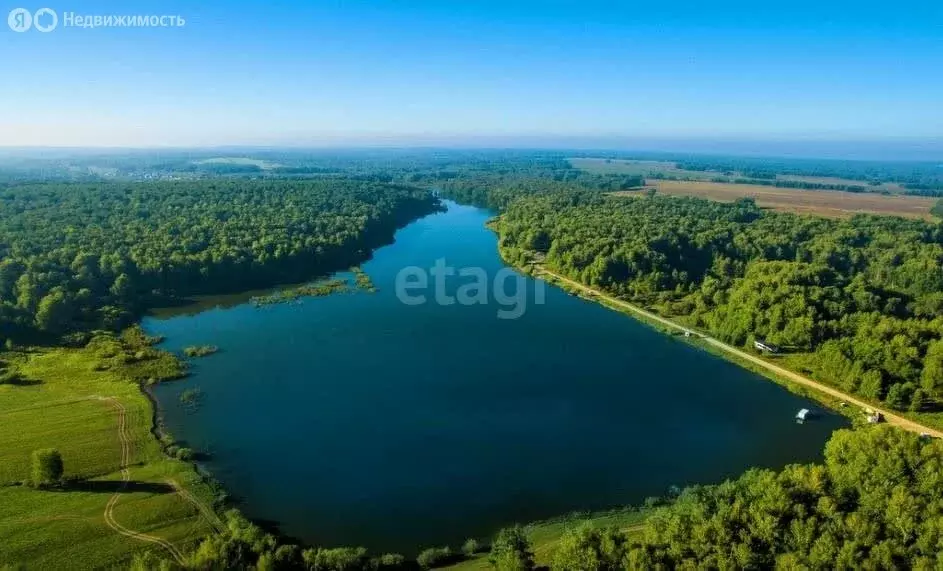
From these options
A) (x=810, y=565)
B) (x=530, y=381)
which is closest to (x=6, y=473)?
(x=530, y=381)

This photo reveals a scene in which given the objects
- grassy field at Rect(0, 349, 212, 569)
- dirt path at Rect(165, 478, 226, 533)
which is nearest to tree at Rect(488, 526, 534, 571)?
dirt path at Rect(165, 478, 226, 533)

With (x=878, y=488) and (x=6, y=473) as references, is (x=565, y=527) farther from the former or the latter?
(x=6, y=473)

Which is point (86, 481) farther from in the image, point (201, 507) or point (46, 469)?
point (201, 507)

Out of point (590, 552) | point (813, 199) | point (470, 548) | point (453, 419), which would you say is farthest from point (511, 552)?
point (813, 199)

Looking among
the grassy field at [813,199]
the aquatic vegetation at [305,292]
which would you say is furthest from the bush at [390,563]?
the grassy field at [813,199]

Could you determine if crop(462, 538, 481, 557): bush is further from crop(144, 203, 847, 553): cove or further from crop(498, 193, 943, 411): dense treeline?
crop(498, 193, 943, 411): dense treeline

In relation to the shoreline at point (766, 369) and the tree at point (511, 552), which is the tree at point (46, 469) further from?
the shoreline at point (766, 369)
